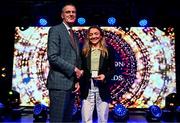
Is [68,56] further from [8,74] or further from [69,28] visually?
[8,74]

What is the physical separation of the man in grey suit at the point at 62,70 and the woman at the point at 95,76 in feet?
1.49

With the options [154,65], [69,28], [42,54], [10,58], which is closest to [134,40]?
[154,65]

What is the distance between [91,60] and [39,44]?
3627 mm

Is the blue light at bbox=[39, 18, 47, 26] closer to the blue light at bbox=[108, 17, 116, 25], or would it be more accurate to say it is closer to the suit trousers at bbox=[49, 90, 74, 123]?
the blue light at bbox=[108, 17, 116, 25]

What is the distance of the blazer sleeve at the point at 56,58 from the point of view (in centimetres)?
243

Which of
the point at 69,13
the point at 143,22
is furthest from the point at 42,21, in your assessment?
→ the point at 69,13

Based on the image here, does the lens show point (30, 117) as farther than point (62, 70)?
Yes

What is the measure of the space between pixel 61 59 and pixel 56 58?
4 cm

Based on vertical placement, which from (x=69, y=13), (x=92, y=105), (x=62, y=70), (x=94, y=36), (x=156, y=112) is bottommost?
(x=156, y=112)

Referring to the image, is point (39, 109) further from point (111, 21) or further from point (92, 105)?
point (92, 105)

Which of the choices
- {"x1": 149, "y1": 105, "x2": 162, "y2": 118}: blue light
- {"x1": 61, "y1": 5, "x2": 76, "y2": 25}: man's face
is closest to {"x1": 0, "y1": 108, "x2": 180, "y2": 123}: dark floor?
{"x1": 149, "y1": 105, "x2": 162, "y2": 118}: blue light

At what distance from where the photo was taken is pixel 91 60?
120 inches

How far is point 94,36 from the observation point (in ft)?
10.1

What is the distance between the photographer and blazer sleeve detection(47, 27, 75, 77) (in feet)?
7.98
